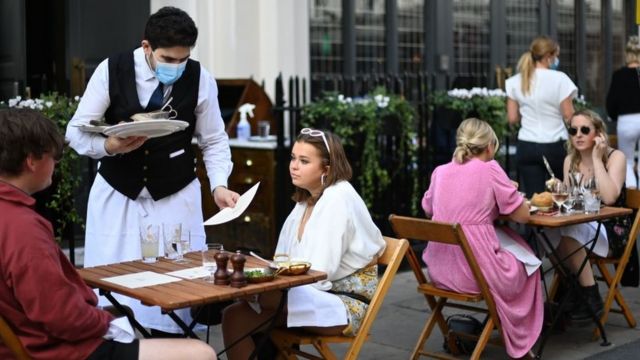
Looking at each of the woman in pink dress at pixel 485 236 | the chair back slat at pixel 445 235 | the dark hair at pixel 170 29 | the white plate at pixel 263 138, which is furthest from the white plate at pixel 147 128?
the white plate at pixel 263 138

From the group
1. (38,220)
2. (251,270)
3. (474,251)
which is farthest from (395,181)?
(38,220)

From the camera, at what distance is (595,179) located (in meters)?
6.21

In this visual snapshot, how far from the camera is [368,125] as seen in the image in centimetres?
776

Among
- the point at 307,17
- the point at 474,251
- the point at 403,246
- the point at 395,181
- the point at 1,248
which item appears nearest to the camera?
the point at 1,248

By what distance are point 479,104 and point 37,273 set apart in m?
6.10

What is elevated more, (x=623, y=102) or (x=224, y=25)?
(x=224, y=25)

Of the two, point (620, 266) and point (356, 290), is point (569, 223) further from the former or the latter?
point (356, 290)

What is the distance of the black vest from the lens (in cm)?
445

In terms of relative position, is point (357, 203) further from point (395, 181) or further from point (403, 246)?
point (395, 181)

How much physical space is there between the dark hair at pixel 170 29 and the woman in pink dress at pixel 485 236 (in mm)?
1781

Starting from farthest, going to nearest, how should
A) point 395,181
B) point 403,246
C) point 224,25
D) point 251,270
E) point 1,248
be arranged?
1. point 224,25
2. point 395,181
3. point 403,246
4. point 251,270
5. point 1,248

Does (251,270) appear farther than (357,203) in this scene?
No

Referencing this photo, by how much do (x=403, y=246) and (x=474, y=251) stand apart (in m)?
0.89

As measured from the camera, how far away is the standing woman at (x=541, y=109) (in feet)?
25.9
